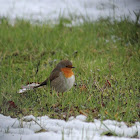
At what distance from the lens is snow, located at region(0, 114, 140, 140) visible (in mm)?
2684

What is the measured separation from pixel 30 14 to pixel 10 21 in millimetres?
947

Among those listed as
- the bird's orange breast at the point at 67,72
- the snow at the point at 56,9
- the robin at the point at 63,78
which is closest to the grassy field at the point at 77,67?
the robin at the point at 63,78

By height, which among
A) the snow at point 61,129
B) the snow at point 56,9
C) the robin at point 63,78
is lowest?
the snow at point 61,129

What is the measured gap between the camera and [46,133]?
2.77 meters

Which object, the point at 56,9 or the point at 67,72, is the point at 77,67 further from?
the point at 56,9

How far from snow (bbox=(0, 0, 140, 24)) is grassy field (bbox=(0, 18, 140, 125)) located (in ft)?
1.62

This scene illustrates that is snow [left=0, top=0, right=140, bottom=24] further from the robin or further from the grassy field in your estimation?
the robin

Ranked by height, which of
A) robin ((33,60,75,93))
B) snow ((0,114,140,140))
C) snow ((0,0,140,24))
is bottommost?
snow ((0,114,140,140))

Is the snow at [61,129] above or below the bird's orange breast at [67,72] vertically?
below

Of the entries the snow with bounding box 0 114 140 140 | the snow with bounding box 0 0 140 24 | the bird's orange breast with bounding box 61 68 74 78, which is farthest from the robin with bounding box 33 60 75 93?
the snow with bounding box 0 0 140 24

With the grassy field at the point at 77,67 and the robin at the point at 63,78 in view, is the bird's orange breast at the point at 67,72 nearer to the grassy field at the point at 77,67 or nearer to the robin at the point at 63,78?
the robin at the point at 63,78

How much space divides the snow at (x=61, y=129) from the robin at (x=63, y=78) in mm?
713

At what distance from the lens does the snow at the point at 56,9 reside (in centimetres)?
773

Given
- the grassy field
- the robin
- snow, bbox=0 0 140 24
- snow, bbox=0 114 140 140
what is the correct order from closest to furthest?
snow, bbox=0 114 140 140 → the grassy field → the robin → snow, bbox=0 0 140 24
